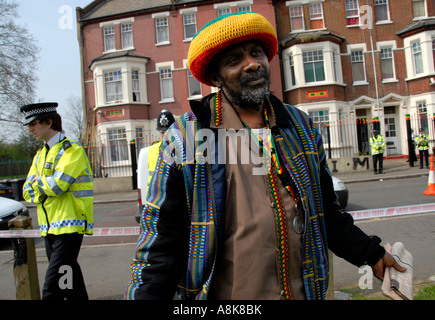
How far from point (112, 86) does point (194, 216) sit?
22628 mm

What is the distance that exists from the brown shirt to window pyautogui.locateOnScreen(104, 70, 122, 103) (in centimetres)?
2220

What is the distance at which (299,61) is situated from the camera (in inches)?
827

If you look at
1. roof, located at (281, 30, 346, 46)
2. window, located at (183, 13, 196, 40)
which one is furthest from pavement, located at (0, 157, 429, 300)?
window, located at (183, 13, 196, 40)

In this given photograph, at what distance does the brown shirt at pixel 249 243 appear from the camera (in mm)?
1474

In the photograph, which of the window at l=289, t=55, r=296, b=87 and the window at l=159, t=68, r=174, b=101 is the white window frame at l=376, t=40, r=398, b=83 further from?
the window at l=159, t=68, r=174, b=101

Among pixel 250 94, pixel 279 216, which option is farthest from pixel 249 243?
pixel 250 94

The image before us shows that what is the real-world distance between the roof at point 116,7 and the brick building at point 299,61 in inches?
2.9

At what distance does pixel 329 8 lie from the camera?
2177 cm

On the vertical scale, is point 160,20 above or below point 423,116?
above

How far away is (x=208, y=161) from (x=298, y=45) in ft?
69.5

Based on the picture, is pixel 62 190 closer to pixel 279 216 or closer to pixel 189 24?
pixel 279 216

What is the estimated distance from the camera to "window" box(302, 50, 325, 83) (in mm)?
21125
